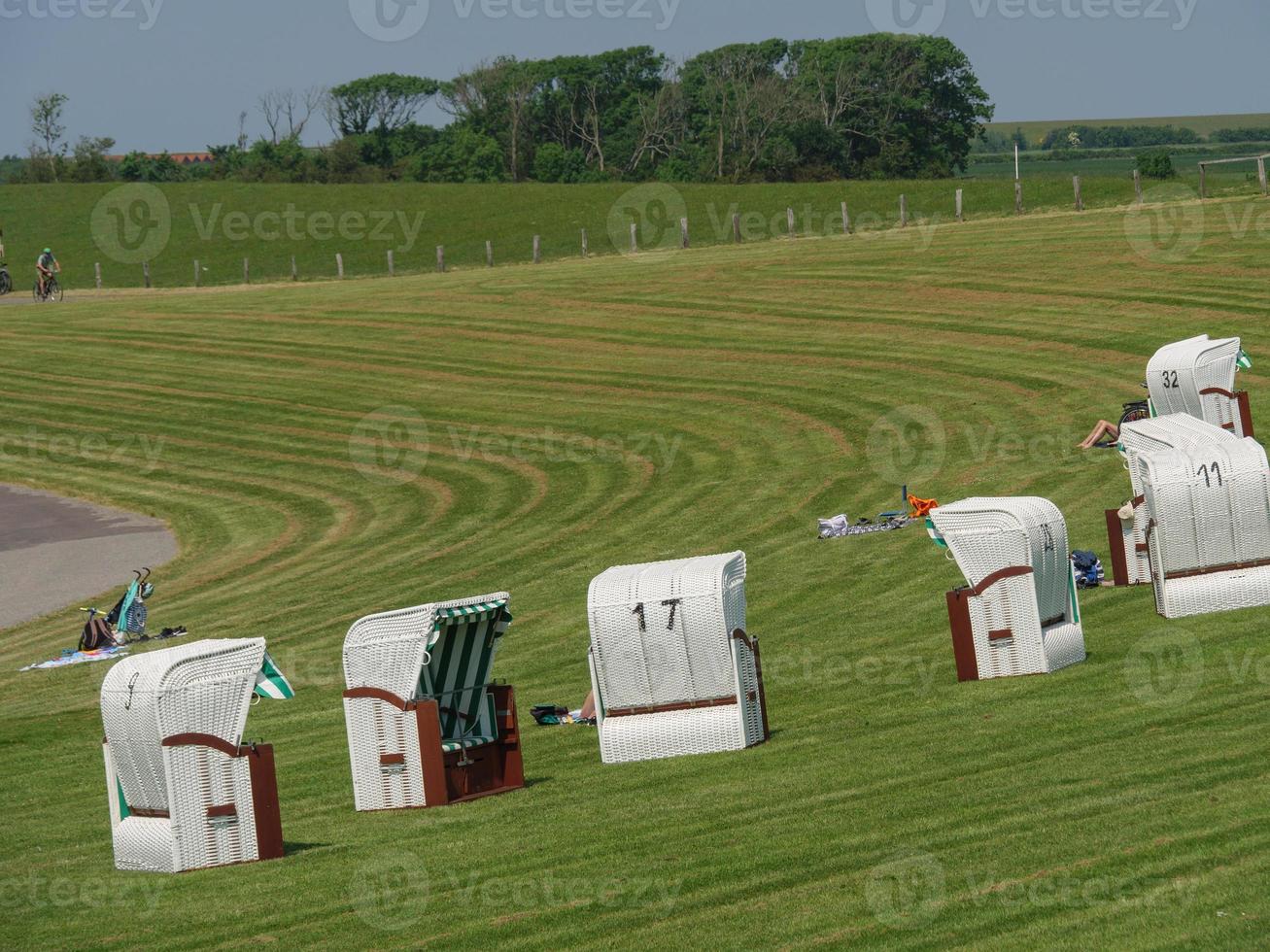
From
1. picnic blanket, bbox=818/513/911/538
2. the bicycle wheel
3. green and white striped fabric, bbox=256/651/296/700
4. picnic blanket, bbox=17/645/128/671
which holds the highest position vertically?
the bicycle wheel

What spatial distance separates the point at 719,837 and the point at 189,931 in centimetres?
369

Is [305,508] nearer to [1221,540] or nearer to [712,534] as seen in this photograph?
[712,534]

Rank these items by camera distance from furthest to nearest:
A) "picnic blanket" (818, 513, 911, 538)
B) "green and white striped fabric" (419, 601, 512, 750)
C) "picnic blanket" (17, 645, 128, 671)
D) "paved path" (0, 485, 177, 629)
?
"paved path" (0, 485, 177, 629)
"picnic blanket" (818, 513, 911, 538)
"picnic blanket" (17, 645, 128, 671)
"green and white striped fabric" (419, 601, 512, 750)

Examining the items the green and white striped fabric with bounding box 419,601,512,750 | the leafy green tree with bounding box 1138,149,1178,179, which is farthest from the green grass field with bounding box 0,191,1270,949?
the leafy green tree with bounding box 1138,149,1178,179

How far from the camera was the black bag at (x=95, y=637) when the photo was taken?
2422 cm

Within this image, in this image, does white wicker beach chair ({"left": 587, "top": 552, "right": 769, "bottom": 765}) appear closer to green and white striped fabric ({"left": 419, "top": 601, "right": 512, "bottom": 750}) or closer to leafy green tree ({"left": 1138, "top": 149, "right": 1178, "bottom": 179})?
green and white striped fabric ({"left": 419, "top": 601, "right": 512, "bottom": 750})

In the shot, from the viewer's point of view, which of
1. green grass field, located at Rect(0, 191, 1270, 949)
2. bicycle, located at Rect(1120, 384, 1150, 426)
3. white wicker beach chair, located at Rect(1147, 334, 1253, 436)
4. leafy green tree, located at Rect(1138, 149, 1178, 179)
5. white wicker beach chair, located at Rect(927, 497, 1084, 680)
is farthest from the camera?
leafy green tree, located at Rect(1138, 149, 1178, 179)

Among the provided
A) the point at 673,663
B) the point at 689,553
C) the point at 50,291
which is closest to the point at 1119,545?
the point at 673,663

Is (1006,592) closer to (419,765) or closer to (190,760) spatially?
(419,765)

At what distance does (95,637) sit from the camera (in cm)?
2428

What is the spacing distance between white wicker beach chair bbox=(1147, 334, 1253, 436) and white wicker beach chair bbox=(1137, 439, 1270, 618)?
26.3 feet

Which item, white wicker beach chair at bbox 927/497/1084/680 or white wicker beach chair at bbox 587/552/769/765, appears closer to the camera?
white wicker beach chair at bbox 587/552/769/765

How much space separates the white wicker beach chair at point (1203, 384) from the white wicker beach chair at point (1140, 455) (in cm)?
589

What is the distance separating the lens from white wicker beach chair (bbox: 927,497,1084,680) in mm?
15492
